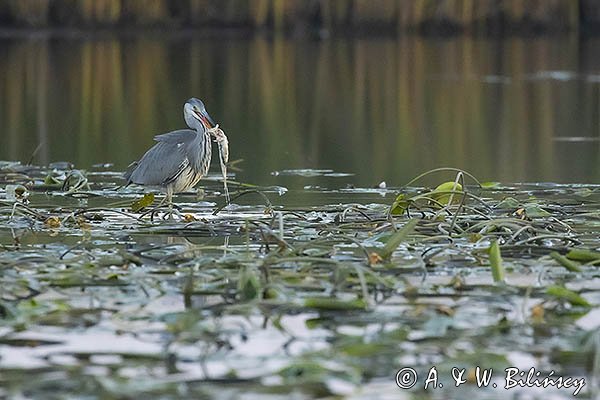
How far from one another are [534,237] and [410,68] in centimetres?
1716

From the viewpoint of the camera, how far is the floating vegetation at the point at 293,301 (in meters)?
4.58

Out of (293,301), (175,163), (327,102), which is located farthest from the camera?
(327,102)

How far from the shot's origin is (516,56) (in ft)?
86.6

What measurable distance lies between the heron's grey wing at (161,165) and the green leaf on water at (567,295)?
11.8 ft

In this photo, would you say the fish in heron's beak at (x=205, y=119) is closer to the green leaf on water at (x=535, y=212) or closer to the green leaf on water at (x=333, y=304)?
the green leaf on water at (x=535, y=212)

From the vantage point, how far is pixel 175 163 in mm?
8742

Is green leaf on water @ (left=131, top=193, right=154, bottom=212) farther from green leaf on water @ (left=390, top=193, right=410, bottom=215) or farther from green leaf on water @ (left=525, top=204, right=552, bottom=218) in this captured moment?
green leaf on water @ (left=525, top=204, right=552, bottom=218)

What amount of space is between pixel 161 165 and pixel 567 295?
148 inches

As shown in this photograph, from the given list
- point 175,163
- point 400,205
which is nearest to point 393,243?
point 400,205

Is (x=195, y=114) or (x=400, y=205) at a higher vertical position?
(x=195, y=114)

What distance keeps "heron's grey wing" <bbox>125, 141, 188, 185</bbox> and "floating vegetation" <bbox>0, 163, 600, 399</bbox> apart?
0.71 metres

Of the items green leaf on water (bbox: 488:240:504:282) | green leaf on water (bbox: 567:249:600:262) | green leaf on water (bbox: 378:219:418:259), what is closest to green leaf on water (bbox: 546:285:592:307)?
green leaf on water (bbox: 488:240:504:282)

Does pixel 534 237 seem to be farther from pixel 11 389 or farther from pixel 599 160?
pixel 599 160

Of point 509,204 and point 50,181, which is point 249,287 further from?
point 50,181
